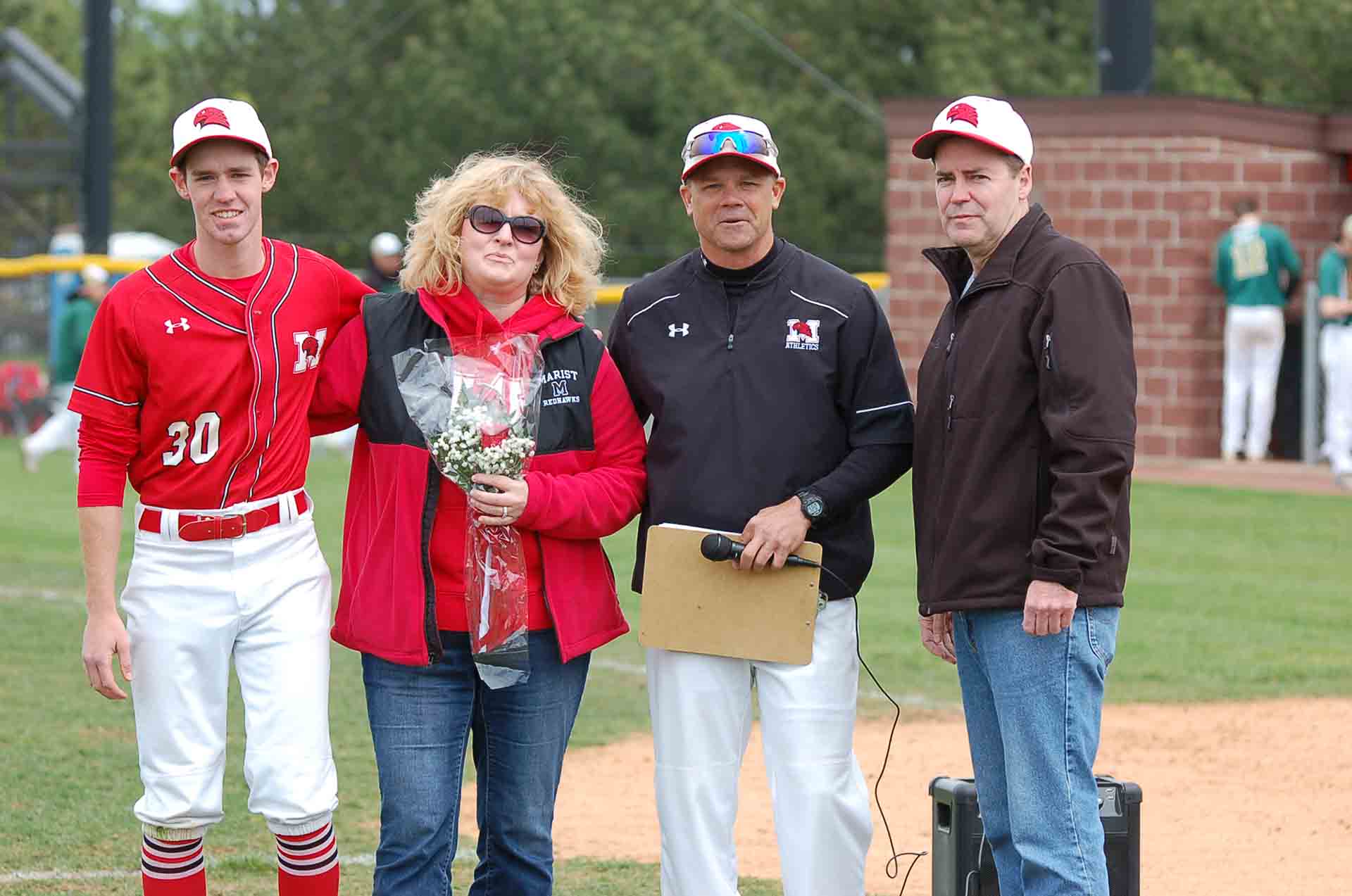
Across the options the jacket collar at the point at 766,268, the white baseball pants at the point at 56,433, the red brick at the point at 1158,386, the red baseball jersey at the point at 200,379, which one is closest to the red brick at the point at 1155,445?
the red brick at the point at 1158,386

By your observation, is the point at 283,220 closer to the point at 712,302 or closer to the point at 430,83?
the point at 430,83

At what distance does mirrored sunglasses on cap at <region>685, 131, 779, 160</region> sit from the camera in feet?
15.8

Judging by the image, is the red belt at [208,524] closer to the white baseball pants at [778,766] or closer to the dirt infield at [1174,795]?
the white baseball pants at [778,766]

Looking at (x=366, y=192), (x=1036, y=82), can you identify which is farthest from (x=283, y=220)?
(x=1036, y=82)

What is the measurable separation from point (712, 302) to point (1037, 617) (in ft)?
3.87

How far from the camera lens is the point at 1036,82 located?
34406 millimetres

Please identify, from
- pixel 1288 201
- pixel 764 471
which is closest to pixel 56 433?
pixel 1288 201

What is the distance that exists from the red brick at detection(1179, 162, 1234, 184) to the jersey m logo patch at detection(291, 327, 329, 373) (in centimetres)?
1406

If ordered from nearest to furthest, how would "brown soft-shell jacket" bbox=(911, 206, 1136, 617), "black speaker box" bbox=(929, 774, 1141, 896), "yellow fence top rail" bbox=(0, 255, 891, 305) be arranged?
1. "brown soft-shell jacket" bbox=(911, 206, 1136, 617)
2. "black speaker box" bbox=(929, 774, 1141, 896)
3. "yellow fence top rail" bbox=(0, 255, 891, 305)

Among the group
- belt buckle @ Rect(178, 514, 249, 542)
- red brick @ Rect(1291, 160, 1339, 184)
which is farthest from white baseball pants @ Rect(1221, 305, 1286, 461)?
belt buckle @ Rect(178, 514, 249, 542)

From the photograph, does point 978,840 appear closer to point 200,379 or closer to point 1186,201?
point 200,379

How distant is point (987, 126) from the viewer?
4.57m

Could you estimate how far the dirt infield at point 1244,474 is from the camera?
16.2 m

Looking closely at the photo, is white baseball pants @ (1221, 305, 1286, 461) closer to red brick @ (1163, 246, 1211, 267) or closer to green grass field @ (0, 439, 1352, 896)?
red brick @ (1163, 246, 1211, 267)
